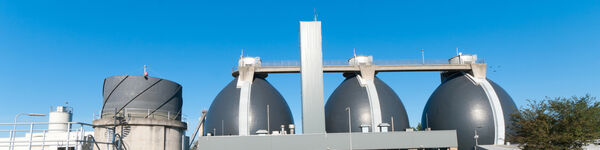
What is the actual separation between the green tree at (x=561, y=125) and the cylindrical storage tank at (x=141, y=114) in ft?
90.6

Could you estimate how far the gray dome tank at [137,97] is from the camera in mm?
32281

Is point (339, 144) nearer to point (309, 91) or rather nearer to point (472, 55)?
point (309, 91)

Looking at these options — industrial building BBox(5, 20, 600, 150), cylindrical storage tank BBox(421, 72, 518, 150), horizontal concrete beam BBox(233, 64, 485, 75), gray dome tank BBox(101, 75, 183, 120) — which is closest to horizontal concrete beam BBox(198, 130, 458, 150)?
industrial building BBox(5, 20, 600, 150)

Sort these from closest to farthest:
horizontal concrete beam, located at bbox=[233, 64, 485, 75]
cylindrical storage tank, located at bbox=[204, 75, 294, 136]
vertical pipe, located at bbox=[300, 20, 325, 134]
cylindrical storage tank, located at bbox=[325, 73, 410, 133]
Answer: vertical pipe, located at bbox=[300, 20, 325, 134] < cylindrical storage tank, located at bbox=[204, 75, 294, 136] < cylindrical storage tank, located at bbox=[325, 73, 410, 133] < horizontal concrete beam, located at bbox=[233, 64, 485, 75]

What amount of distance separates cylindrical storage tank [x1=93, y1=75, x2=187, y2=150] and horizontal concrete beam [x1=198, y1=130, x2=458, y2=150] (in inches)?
114

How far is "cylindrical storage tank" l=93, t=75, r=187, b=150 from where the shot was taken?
1203 inches

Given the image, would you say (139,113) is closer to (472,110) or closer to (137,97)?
(137,97)

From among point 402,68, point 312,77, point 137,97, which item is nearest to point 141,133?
point 137,97

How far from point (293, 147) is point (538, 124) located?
61.3 ft

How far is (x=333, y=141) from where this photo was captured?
34281 mm

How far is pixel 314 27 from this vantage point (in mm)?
39125

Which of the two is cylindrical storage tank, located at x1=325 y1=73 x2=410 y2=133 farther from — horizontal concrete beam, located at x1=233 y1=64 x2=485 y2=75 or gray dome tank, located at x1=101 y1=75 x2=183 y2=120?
gray dome tank, located at x1=101 y1=75 x2=183 y2=120

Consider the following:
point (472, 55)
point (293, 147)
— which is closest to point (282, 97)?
point (293, 147)

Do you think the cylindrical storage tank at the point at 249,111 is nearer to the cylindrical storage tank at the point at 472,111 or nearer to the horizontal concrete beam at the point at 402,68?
the horizontal concrete beam at the point at 402,68
